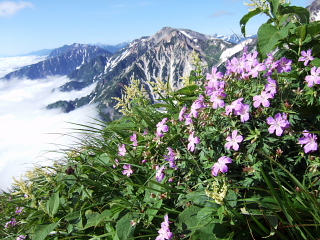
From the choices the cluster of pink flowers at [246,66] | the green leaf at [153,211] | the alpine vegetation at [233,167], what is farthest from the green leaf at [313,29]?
the green leaf at [153,211]

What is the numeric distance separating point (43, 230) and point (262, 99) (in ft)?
10.1

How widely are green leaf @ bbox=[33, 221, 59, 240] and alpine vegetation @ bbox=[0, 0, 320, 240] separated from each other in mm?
14

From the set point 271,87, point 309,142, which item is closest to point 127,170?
point 271,87

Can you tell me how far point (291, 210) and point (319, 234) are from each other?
0.29 metres

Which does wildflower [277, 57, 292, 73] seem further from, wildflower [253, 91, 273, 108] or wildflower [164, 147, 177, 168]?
wildflower [164, 147, 177, 168]

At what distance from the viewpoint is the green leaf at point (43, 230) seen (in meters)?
3.05

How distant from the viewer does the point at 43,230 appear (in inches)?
123

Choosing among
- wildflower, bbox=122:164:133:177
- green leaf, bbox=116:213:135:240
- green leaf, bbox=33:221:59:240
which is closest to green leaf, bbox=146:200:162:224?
green leaf, bbox=116:213:135:240

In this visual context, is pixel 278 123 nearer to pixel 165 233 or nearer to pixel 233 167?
pixel 233 167

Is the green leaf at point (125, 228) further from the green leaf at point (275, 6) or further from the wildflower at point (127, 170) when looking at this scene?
the green leaf at point (275, 6)

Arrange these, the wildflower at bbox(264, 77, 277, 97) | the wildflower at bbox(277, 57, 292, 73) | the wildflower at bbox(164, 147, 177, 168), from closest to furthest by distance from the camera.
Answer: the wildflower at bbox(264, 77, 277, 97), the wildflower at bbox(277, 57, 292, 73), the wildflower at bbox(164, 147, 177, 168)

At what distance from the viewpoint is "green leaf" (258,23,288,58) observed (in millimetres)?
3156

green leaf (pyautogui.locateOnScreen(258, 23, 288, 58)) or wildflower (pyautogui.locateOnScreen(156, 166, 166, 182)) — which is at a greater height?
green leaf (pyautogui.locateOnScreen(258, 23, 288, 58))

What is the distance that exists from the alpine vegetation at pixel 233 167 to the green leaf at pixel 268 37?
0.04 feet
